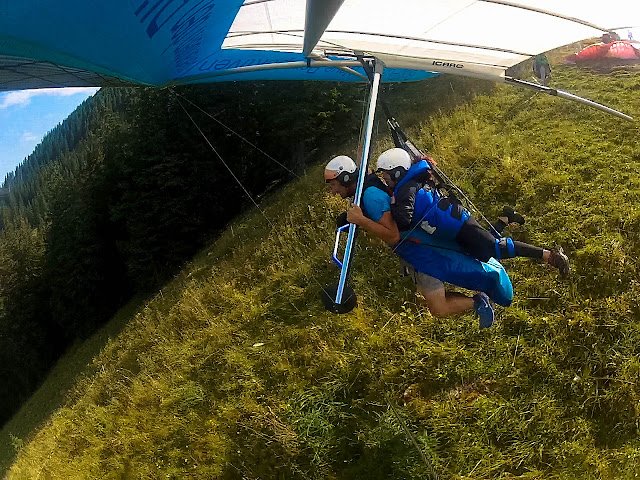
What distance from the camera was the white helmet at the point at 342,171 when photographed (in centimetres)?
329

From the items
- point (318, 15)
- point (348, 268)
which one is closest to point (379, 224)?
point (348, 268)

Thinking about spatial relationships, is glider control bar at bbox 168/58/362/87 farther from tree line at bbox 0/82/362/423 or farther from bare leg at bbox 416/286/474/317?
tree line at bbox 0/82/362/423

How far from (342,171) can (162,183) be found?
1352cm

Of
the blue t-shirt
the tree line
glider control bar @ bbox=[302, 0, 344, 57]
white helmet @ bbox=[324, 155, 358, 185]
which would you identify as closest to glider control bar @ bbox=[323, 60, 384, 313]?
the blue t-shirt

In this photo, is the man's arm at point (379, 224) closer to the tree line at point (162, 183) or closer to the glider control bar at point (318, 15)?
the glider control bar at point (318, 15)

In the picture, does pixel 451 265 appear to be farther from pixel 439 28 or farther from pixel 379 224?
pixel 439 28

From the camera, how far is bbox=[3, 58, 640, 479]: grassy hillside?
416 centimetres

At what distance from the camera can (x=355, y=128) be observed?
48.6 feet

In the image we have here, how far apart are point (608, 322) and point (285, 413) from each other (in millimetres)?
3147

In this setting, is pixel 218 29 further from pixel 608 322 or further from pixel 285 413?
pixel 608 322

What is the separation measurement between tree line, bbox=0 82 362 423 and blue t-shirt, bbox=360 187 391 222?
1020 cm

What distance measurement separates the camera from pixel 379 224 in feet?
10.2

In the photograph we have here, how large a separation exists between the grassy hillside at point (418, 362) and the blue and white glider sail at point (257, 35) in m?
2.25

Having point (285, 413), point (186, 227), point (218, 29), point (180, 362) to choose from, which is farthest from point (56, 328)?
point (218, 29)
